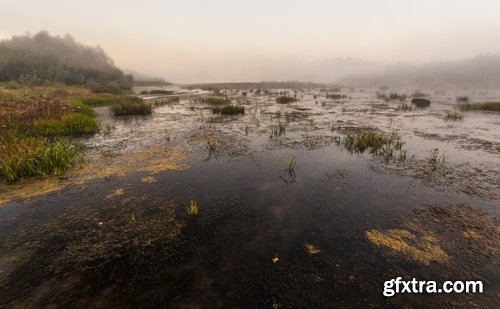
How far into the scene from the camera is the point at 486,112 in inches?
965

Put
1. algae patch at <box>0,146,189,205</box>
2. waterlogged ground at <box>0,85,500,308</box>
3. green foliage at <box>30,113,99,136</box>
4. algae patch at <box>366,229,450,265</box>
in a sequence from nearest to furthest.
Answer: waterlogged ground at <box>0,85,500,308</box> < algae patch at <box>366,229,450,265</box> < algae patch at <box>0,146,189,205</box> < green foliage at <box>30,113,99,136</box>

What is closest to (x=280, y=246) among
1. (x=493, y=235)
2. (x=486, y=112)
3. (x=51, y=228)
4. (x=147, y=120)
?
(x=493, y=235)

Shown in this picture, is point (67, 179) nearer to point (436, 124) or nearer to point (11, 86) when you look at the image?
point (436, 124)

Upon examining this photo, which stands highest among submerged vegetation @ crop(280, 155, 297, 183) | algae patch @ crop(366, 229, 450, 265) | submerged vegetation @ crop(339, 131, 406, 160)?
submerged vegetation @ crop(339, 131, 406, 160)

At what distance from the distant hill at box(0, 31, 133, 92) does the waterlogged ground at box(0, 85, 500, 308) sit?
50.6m

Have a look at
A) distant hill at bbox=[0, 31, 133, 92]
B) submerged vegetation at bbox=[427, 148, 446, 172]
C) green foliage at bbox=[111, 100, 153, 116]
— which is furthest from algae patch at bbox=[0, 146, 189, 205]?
distant hill at bbox=[0, 31, 133, 92]

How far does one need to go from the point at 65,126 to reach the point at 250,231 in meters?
15.9

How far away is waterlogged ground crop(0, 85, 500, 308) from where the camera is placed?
14.1 feet

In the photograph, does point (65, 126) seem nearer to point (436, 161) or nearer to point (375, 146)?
point (375, 146)

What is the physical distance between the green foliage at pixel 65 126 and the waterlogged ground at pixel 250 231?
21.3 ft

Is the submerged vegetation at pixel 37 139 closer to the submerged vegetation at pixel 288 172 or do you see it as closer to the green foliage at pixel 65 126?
the green foliage at pixel 65 126

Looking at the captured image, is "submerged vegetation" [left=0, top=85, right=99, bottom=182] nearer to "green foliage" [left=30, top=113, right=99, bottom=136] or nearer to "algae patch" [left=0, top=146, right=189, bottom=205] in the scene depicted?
"green foliage" [left=30, top=113, right=99, bottom=136]

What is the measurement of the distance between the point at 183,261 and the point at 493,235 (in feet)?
23.7

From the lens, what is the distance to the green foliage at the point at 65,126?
14877 millimetres
